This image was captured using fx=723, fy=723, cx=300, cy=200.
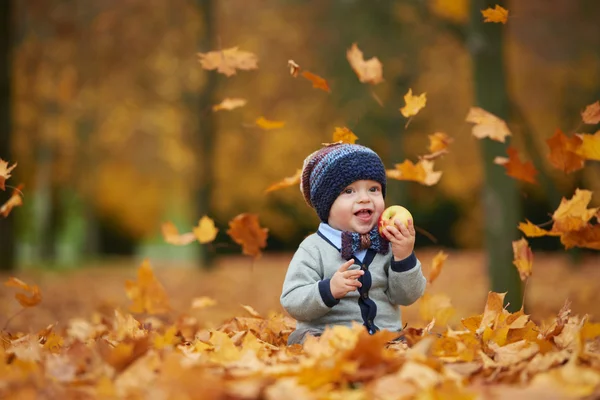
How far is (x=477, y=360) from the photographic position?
2531 millimetres

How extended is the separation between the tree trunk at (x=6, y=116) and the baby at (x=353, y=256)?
7712 mm

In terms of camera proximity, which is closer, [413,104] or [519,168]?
[413,104]

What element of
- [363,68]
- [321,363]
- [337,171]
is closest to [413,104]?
[363,68]

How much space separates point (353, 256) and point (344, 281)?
298mm

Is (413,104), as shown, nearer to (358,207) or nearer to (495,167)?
(358,207)

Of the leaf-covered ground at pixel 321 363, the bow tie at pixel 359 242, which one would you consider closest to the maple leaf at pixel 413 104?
the bow tie at pixel 359 242

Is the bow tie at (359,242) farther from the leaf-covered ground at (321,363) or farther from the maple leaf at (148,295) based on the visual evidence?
the maple leaf at (148,295)

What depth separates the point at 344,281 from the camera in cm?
277

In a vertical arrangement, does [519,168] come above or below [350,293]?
above

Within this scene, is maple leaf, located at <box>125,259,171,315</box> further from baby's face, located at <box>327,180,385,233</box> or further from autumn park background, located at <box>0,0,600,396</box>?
autumn park background, located at <box>0,0,600,396</box>

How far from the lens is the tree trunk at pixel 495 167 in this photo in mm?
5941

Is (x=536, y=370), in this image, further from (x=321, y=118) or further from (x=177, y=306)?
(x=321, y=118)

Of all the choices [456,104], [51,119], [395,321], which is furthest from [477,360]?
[51,119]

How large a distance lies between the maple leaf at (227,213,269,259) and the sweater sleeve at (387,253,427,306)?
3.52ft
